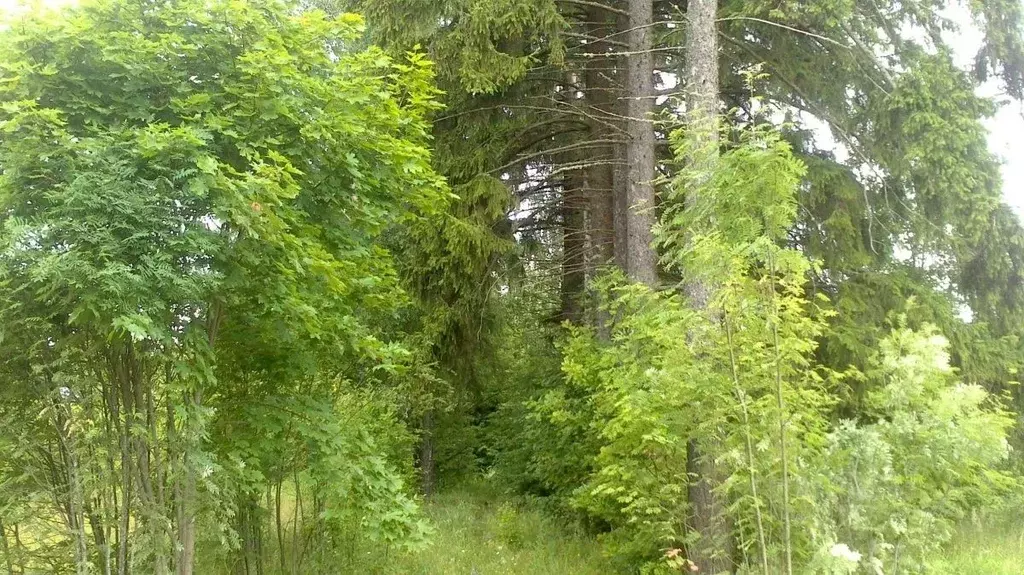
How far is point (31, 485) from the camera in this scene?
407 centimetres

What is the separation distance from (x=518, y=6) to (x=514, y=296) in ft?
20.8

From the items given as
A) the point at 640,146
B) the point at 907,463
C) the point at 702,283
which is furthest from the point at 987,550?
the point at 640,146

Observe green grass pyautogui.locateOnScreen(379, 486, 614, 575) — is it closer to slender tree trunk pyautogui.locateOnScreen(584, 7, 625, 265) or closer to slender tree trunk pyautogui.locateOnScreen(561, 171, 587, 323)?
slender tree trunk pyautogui.locateOnScreen(561, 171, 587, 323)

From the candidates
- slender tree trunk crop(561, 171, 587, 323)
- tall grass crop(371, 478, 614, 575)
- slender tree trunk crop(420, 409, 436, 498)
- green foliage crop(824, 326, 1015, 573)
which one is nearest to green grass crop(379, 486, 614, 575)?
tall grass crop(371, 478, 614, 575)

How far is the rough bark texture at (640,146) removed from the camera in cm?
754

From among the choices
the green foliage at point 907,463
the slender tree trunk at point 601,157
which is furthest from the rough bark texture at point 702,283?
the slender tree trunk at point 601,157

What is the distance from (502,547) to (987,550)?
206 inches

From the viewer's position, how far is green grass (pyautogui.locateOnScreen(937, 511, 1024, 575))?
19.5ft

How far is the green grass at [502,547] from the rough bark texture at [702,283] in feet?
6.54

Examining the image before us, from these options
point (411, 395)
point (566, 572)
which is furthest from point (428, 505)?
point (566, 572)

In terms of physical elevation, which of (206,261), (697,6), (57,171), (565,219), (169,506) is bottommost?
(169,506)

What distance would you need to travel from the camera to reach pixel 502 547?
8297 mm

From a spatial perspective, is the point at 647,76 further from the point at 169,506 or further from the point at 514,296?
the point at 169,506

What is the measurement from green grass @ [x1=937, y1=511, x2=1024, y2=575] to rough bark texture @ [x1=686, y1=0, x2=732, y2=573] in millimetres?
1559
